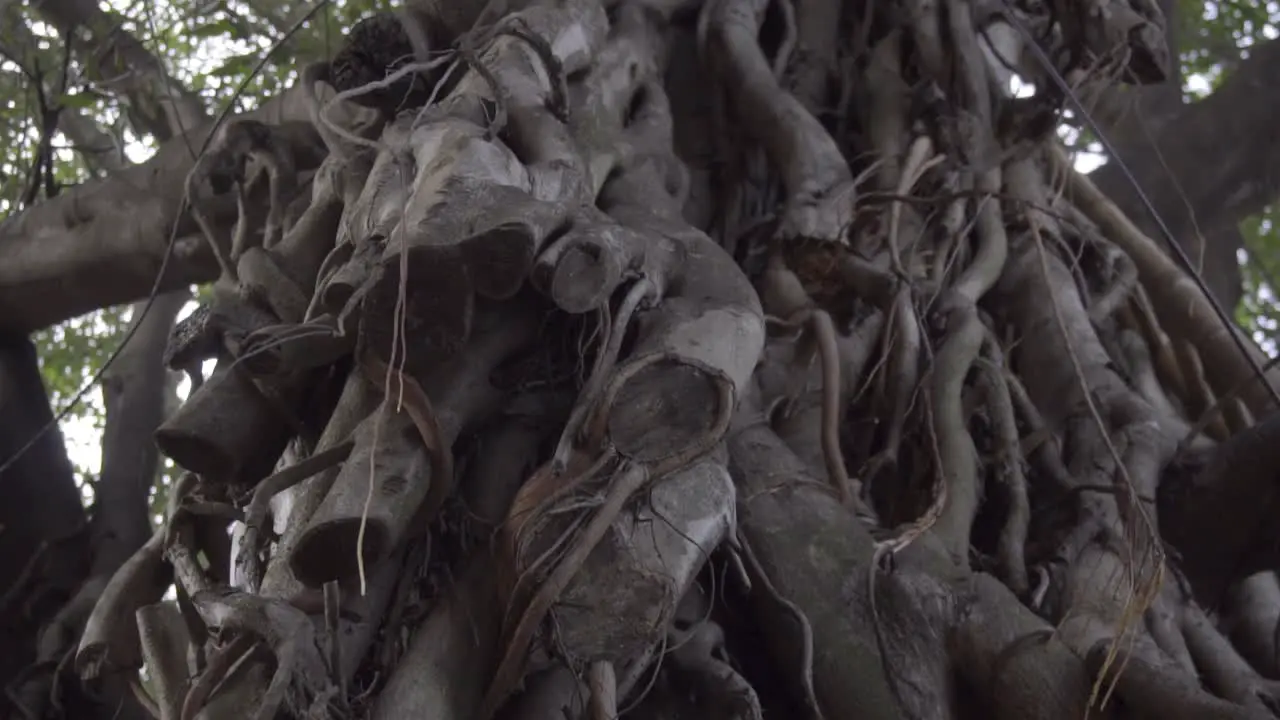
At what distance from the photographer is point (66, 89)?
7.27 ft

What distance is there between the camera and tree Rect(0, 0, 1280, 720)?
960mm

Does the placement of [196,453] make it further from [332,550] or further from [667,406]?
[667,406]

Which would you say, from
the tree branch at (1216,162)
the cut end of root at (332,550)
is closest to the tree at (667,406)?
the cut end of root at (332,550)

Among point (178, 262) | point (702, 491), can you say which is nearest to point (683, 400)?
point (702, 491)

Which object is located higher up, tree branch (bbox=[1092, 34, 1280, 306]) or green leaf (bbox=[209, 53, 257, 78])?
green leaf (bbox=[209, 53, 257, 78])

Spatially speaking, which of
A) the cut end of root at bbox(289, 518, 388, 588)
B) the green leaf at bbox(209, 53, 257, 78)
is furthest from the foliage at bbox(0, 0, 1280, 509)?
the cut end of root at bbox(289, 518, 388, 588)

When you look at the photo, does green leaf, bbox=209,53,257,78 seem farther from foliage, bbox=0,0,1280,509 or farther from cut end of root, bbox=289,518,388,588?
cut end of root, bbox=289,518,388,588

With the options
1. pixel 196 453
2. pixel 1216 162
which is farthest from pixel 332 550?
pixel 1216 162

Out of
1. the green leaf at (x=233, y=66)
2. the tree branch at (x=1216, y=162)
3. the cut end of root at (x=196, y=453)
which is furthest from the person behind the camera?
the tree branch at (x=1216, y=162)

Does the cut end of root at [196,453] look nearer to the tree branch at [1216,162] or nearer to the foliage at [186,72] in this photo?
the foliage at [186,72]

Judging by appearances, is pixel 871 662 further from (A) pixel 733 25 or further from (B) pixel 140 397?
(B) pixel 140 397

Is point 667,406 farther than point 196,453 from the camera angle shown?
No

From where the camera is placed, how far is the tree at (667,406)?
0.96 meters

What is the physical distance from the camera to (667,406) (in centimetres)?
98
